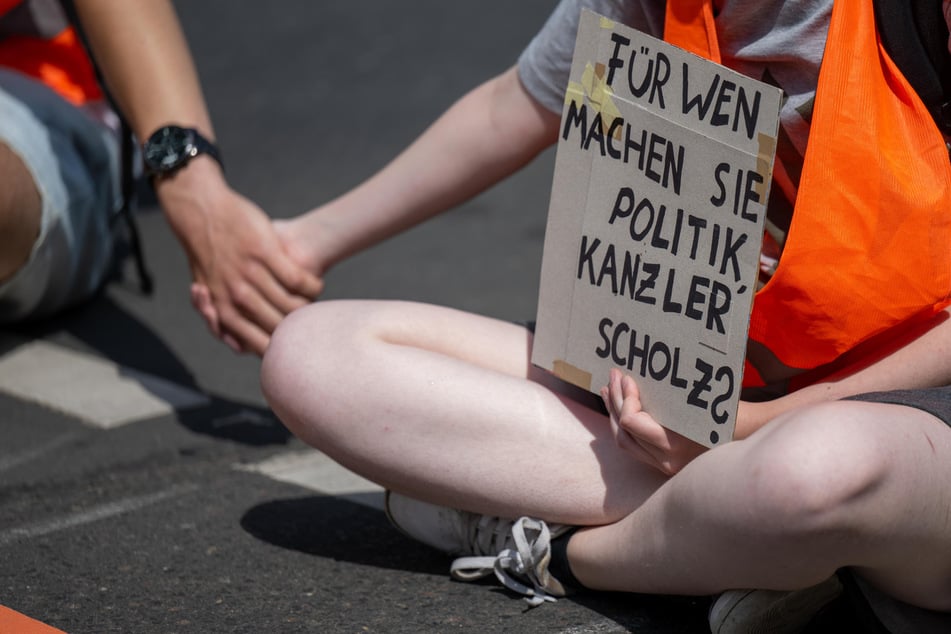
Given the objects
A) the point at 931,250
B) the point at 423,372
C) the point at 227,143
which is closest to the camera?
the point at 931,250

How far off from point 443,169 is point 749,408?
73 centimetres

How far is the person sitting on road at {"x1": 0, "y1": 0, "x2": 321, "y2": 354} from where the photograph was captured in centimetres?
229

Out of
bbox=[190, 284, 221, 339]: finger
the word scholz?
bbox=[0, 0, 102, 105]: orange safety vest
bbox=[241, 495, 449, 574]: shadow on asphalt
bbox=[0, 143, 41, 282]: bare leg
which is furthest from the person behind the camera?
bbox=[0, 0, 102, 105]: orange safety vest

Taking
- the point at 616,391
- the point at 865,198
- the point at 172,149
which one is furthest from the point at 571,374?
the point at 172,149

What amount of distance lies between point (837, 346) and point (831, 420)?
192 millimetres

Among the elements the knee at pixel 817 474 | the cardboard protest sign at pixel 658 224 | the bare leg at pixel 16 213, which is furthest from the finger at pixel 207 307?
the knee at pixel 817 474

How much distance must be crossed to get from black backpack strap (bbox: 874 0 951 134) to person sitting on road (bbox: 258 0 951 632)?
0.05 ft

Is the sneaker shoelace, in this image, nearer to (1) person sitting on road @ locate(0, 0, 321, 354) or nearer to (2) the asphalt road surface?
(2) the asphalt road surface

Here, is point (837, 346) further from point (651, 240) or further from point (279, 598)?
point (279, 598)

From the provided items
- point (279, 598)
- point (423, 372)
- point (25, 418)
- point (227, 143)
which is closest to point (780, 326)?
point (423, 372)

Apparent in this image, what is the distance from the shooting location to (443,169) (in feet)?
6.96

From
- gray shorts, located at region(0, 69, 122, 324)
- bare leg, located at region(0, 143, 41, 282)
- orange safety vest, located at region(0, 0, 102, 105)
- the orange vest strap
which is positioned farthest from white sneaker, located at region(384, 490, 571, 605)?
orange safety vest, located at region(0, 0, 102, 105)

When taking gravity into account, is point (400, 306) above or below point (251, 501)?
above

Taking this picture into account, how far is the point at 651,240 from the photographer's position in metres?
1.64
